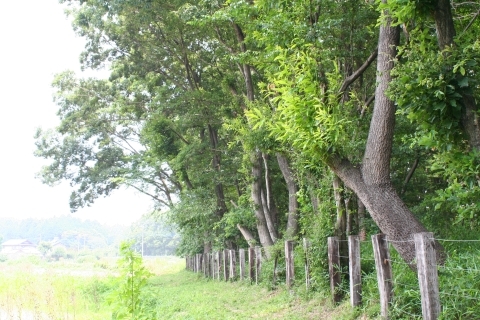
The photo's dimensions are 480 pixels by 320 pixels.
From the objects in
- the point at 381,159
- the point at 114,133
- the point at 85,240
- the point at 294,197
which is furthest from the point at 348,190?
the point at 85,240

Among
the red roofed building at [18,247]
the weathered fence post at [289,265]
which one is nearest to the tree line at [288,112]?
the weathered fence post at [289,265]

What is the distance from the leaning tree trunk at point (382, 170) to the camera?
6469 millimetres

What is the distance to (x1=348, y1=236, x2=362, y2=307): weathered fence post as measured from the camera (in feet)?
23.3

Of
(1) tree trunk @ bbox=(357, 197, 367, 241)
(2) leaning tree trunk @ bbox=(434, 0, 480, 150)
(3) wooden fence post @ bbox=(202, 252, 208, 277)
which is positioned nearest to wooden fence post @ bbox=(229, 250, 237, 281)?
(3) wooden fence post @ bbox=(202, 252, 208, 277)

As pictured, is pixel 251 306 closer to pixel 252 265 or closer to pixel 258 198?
pixel 252 265

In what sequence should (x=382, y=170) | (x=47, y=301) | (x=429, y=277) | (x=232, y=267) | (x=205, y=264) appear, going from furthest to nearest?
1. (x=205, y=264)
2. (x=232, y=267)
3. (x=47, y=301)
4. (x=382, y=170)
5. (x=429, y=277)

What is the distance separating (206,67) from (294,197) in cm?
801

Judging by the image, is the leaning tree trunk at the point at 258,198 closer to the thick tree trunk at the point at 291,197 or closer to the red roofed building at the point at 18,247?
the thick tree trunk at the point at 291,197

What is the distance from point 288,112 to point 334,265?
2.94 metres

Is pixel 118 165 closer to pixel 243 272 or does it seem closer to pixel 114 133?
pixel 114 133

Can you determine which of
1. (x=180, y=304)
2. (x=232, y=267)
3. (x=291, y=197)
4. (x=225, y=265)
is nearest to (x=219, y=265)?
(x=225, y=265)

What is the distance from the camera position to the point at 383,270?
610 centimetres

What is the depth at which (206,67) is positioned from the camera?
18.8 metres

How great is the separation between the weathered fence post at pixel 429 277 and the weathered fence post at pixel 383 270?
100 cm
